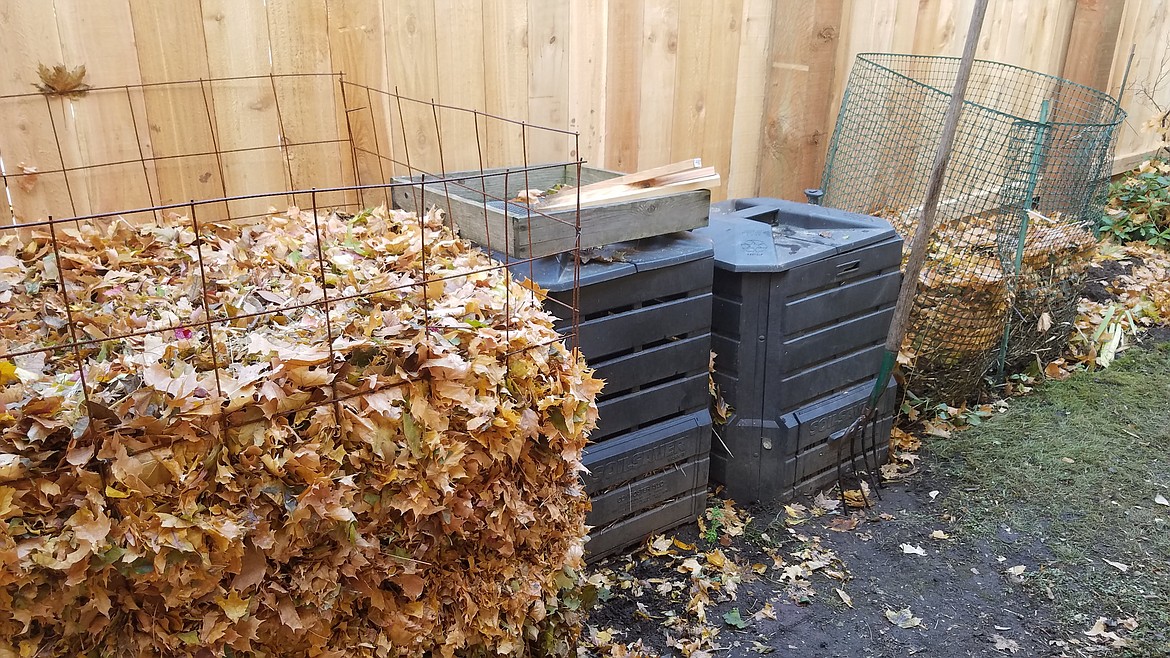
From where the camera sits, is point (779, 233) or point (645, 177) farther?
point (779, 233)

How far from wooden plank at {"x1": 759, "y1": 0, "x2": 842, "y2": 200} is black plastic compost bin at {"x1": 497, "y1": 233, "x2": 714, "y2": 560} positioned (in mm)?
1772

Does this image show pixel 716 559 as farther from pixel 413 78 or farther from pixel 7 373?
pixel 7 373

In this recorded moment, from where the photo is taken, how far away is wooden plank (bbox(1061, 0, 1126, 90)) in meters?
6.94

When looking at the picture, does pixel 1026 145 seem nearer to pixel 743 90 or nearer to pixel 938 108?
pixel 938 108

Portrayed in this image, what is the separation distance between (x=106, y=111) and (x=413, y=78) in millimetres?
1105

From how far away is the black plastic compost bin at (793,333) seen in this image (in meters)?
3.49

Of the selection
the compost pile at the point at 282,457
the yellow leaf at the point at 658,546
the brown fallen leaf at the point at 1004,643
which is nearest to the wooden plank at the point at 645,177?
the compost pile at the point at 282,457

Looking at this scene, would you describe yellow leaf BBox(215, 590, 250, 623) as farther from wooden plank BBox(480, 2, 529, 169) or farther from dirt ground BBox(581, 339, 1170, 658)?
wooden plank BBox(480, 2, 529, 169)

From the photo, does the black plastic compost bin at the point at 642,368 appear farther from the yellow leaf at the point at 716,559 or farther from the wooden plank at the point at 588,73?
the wooden plank at the point at 588,73

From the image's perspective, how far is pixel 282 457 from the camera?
1872mm

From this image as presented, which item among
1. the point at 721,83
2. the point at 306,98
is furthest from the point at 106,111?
the point at 721,83

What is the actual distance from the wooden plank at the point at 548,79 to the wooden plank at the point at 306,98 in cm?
88

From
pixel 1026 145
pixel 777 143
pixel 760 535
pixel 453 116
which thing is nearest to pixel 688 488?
pixel 760 535

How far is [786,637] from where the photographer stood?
3111 mm
